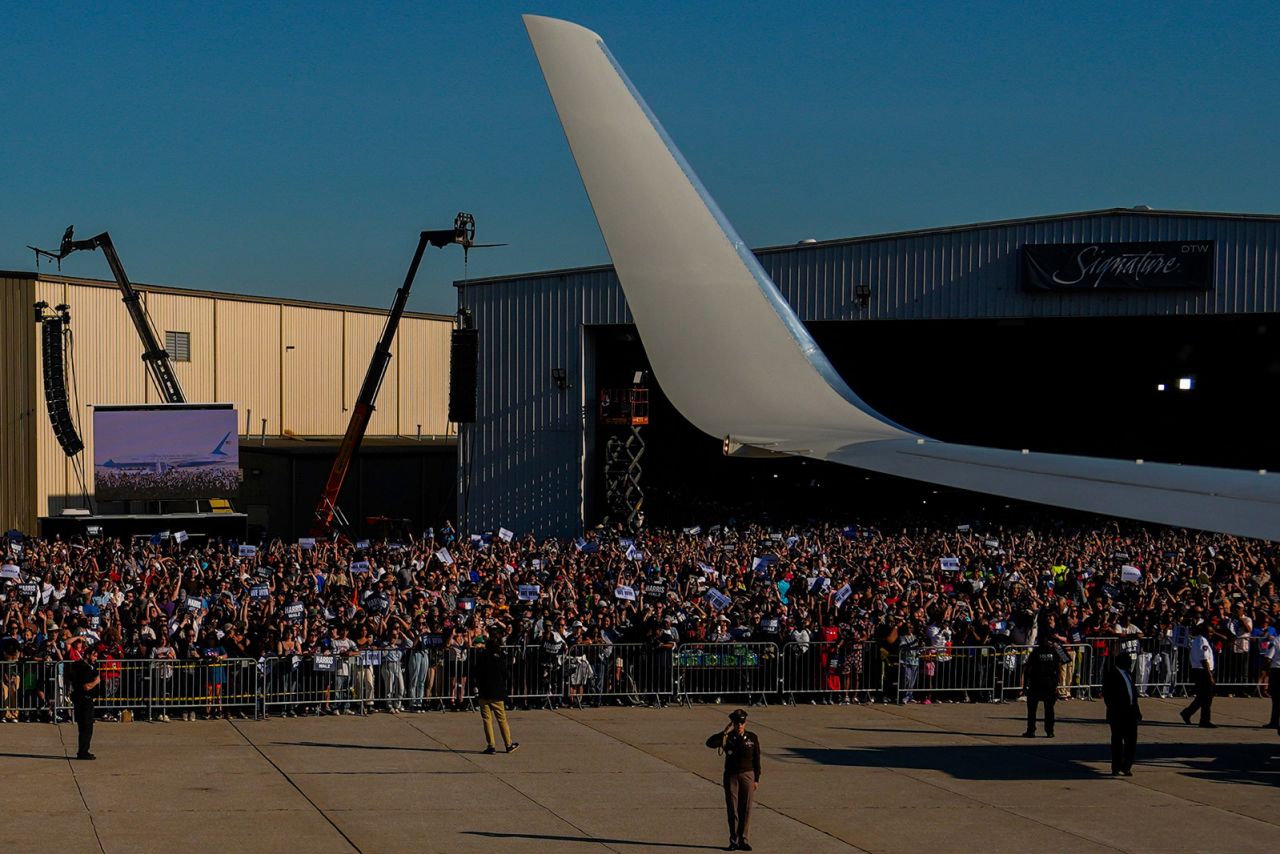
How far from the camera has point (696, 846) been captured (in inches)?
412

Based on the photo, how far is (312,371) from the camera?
55719 mm

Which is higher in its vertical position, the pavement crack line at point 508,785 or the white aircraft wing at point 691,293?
the white aircraft wing at point 691,293

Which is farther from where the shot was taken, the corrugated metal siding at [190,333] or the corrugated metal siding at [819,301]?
the corrugated metal siding at [190,333]

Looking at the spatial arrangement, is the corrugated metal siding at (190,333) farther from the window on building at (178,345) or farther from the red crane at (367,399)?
the red crane at (367,399)

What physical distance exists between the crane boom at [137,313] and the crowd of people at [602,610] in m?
20.4

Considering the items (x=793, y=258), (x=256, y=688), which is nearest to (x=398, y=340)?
(x=793, y=258)

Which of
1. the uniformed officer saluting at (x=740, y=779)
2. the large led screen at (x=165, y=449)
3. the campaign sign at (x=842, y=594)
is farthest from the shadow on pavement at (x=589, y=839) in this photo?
the large led screen at (x=165, y=449)

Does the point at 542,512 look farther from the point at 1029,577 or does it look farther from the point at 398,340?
the point at 398,340

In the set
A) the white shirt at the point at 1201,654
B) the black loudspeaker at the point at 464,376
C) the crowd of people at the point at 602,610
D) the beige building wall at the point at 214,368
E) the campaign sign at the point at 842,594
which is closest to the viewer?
the white shirt at the point at 1201,654

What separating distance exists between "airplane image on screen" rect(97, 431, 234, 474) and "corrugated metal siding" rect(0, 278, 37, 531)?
6.26 metres

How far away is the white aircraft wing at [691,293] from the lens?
566 cm

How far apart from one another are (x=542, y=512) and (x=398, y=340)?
83.7 feet

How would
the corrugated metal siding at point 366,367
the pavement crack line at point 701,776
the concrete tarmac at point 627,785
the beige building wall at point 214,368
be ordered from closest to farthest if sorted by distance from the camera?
the concrete tarmac at point 627,785 < the pavement crack line at point 701,776 < the beige building wall at point 214,368 < the corrugated metal siding at point 366,367

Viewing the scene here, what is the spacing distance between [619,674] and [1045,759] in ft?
16.9
